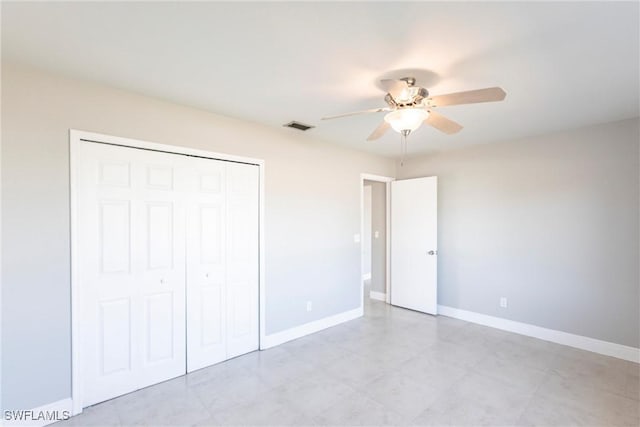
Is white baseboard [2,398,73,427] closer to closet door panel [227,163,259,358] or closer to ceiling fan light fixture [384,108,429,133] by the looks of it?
closet door panel [227,163,259,358]

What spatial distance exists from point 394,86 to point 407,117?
252 millimetres

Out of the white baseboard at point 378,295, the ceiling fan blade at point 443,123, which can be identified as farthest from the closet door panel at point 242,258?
the white baseboard at point 378,295

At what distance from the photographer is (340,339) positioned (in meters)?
3.67

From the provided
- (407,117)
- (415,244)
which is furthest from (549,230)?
(407,117)

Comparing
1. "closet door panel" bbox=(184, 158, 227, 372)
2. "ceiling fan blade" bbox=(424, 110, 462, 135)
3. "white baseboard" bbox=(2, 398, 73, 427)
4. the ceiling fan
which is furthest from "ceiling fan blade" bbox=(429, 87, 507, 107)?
"white baseboard" bbox=(2, 398, 73, 427)

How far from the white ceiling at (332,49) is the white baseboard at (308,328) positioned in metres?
2.45

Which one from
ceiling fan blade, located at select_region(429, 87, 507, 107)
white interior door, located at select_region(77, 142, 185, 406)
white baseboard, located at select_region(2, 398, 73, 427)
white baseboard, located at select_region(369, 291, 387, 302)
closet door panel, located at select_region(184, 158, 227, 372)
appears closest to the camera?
ceiling fan blade, located at select_region(429, 87, 507, 107)

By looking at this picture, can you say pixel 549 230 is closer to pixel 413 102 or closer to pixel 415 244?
pixel 415 244

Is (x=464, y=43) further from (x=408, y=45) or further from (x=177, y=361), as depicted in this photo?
(x=177, y=361)

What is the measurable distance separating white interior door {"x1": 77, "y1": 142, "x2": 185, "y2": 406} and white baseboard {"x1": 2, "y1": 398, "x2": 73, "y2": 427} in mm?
133

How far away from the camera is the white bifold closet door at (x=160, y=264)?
236 cm

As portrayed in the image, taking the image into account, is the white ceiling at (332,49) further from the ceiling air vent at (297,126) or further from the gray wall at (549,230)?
the gray wall at (549,230)

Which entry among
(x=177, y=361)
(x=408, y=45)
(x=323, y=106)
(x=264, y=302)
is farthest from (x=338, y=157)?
(x=177, y=361)

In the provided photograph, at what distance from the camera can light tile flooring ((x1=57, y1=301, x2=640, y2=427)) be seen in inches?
87.8
